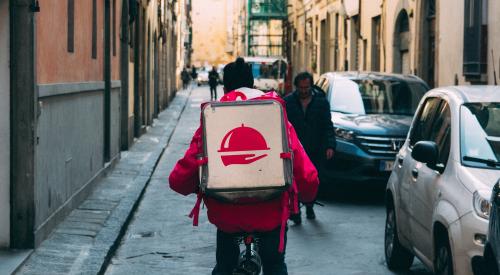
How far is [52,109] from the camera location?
9.94 meters

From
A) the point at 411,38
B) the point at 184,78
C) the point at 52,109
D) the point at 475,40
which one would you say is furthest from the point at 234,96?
the point at 184,78

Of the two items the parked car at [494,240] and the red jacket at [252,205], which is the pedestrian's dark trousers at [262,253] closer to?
the red jacket at [252,205]

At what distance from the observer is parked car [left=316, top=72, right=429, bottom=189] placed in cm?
1309

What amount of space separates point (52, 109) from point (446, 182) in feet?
14.8

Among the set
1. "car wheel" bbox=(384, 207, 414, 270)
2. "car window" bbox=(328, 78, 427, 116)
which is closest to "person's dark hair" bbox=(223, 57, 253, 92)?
"car wheel" bbox=(384, 207, 414, 270)

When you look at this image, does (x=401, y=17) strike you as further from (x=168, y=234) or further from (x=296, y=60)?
(x=296, y=60)

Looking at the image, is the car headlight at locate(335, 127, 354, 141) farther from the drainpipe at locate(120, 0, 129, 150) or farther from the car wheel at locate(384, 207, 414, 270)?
the drainpipe at locate(120, 0, 129, 150)

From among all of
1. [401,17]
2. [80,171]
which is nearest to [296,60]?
[401,17]

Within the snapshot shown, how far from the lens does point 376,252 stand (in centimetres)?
952

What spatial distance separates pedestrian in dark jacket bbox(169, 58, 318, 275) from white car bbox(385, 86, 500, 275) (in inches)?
47.1

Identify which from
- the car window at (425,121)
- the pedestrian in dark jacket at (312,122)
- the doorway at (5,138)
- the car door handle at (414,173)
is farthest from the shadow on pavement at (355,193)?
the doorway at (5,138)

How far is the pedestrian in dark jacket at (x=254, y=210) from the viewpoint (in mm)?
5367

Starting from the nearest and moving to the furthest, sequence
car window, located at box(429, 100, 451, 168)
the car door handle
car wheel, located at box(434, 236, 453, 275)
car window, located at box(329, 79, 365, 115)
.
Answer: car wheel, located at box(434, 236, 453, 275)
car window, located at box(429, 100, 451, 168)
the car door handle
car window, located at box(329, 79, 365, 115)

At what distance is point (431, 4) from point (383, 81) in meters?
7.76
